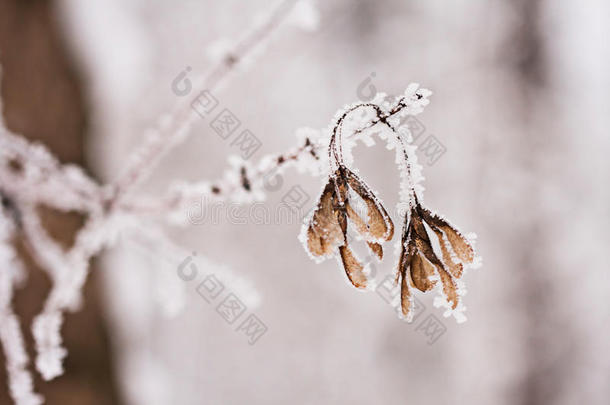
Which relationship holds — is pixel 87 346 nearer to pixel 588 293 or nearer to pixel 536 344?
pixel 536 344

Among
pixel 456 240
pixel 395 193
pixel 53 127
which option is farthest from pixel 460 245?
pixel 395 193

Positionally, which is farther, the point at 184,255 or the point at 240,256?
the point at 240,256

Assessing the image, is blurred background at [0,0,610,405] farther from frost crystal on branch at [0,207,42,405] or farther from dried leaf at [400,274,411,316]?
dried leaf at [400,274,411,316]

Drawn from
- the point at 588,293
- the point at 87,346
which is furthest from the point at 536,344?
the point at 87,346

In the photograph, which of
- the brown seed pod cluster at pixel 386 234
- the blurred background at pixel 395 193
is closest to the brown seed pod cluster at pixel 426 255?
the brown seed pod cluster at pixel 386 234

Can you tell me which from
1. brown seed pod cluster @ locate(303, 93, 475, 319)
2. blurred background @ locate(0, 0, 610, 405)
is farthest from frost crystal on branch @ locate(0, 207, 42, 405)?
blurred background @ locate(0, 0, 610, 405)

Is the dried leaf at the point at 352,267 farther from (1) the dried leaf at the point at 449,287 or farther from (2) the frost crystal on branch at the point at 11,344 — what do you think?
(2) the frost crystal on branch at the point at 11,344
